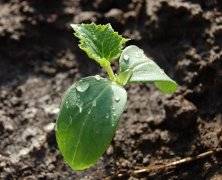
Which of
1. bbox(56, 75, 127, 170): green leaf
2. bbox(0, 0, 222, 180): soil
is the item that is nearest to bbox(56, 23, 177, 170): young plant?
bbox(56, 75, 127, 170): green leaf

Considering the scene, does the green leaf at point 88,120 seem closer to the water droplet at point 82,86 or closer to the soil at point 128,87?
the water droplet at point 82,86

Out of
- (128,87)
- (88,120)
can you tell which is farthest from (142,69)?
(128,87)

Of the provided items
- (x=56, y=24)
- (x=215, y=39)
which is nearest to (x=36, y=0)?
(x=56, y=24)

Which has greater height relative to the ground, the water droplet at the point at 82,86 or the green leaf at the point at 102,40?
the green leaf at the point at 102,40

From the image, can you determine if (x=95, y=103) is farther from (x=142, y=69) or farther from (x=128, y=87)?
(x=128, y=87)

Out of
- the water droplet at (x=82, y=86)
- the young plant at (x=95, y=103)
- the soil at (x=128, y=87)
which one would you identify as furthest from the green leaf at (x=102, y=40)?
the soil at (x=128, y=87)
